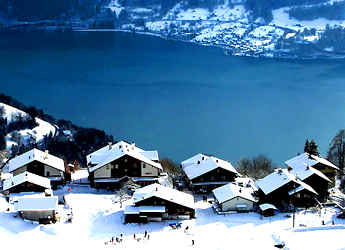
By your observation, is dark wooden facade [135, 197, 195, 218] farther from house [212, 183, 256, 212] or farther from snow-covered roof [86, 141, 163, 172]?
snow-covered roof [86, 141, 163, 172]

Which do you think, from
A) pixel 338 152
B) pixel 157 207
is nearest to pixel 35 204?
pixel 157 207

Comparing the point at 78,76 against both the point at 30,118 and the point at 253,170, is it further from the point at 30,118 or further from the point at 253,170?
the point at 253,170

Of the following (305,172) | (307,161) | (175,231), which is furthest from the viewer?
(307,161)

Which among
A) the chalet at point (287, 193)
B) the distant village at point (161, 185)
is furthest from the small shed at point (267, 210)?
the chalet at point (287, 193)

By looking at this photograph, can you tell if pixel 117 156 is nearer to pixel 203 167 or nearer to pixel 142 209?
pixel 203 167

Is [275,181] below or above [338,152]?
below

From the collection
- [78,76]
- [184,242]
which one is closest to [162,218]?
[184,242]

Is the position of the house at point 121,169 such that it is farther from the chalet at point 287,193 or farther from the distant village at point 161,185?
the chalet at point 287,193
